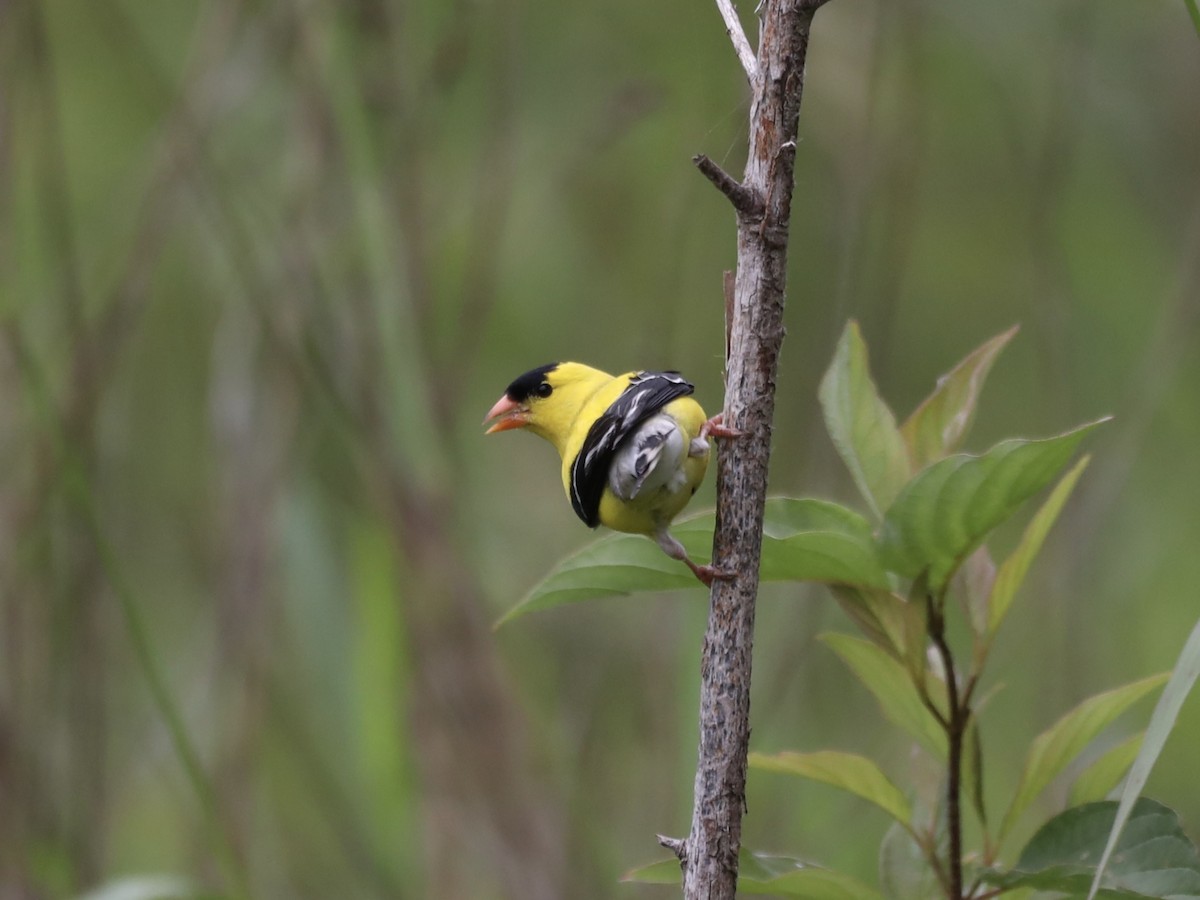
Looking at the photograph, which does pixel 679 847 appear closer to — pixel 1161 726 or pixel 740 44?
pixel 1161 726

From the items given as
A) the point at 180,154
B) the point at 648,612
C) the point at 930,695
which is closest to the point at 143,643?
the point at 930,695

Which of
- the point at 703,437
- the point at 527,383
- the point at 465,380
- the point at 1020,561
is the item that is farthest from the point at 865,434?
the point at 465,380

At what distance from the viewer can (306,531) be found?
8.88 feet

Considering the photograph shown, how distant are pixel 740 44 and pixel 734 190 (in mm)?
219

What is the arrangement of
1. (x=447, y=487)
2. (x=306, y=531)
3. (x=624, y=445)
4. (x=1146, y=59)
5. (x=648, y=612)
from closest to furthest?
A: (x=624, y=445) < (x=447, y=487) < (x=306, y=531) < (x=648, y=612) < (x=1146, y=59)

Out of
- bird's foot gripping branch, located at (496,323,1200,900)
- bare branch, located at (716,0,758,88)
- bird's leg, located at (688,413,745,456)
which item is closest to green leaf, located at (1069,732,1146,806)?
bird's foot gripping branch, located at (496,323,1200,900)

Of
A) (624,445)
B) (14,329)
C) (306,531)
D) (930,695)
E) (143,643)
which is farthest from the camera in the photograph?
(306,531)

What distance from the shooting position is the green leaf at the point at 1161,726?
88 cm

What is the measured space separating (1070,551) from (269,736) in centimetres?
224

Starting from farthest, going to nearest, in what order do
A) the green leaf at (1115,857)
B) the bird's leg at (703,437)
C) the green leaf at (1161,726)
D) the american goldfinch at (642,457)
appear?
the american goldfinch at (642,457), the bird's leg at (703,437), the green leaf at (1115,857), the green leaf at (1161,726)

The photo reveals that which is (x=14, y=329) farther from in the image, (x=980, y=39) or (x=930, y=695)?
(x=980, y=39)

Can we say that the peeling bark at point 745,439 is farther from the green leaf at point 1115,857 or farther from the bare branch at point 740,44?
the green leaf at point 1115,857

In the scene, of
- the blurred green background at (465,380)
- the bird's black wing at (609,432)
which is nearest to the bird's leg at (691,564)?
the bird's black wing at (609,432)

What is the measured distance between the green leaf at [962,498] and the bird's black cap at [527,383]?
1292 mm
